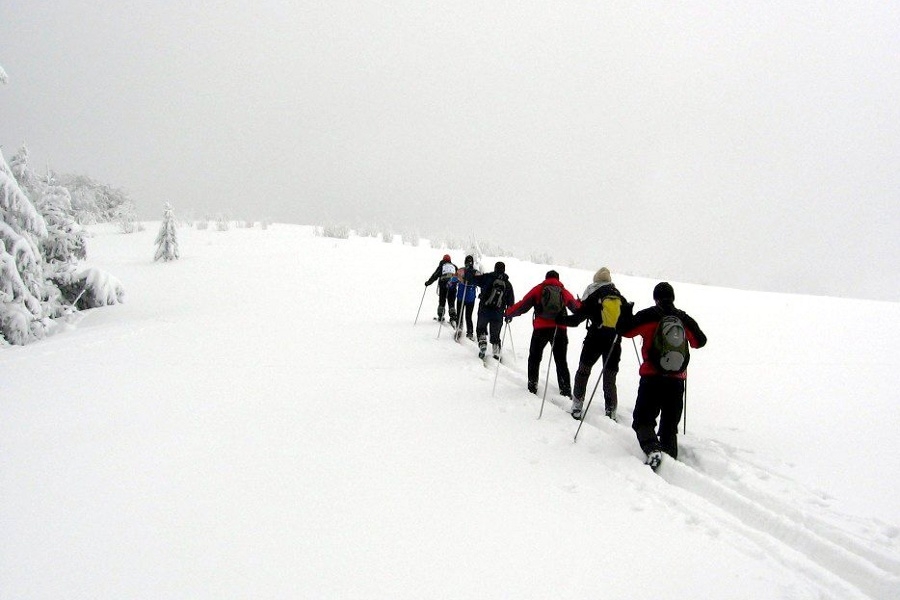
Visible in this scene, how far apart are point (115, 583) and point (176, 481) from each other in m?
1.36

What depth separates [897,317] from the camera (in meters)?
10.9

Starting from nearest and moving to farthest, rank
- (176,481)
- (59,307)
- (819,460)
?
1. (176,481)
2. (819,460)
3. (59,307)

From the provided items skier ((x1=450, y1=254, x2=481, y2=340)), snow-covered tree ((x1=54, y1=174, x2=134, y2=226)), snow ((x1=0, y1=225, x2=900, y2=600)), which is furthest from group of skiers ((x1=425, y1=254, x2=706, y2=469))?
snow-covered tree ((x1=54, y1=174, x2=134, y2=226))

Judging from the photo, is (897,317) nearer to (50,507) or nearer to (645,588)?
(645,588)

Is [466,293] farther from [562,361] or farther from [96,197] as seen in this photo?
[96,197]

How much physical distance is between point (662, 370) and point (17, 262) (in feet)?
47.7

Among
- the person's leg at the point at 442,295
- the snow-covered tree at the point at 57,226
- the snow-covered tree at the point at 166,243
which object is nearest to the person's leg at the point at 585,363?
the person's leg at the point at 442,295

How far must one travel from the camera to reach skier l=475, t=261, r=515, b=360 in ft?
29.2

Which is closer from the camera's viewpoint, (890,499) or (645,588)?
(645,588)

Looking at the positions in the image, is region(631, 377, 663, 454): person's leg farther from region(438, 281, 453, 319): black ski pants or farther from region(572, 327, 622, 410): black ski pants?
region(438, 281, 453, 319): black ski pants

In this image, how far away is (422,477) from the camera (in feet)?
14.3

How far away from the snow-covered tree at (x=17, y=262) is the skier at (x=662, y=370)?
13630 millimetres

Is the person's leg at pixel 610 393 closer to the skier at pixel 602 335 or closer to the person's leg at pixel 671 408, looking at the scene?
the skier at pixel 602 335

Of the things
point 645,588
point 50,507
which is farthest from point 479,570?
point 50,507
